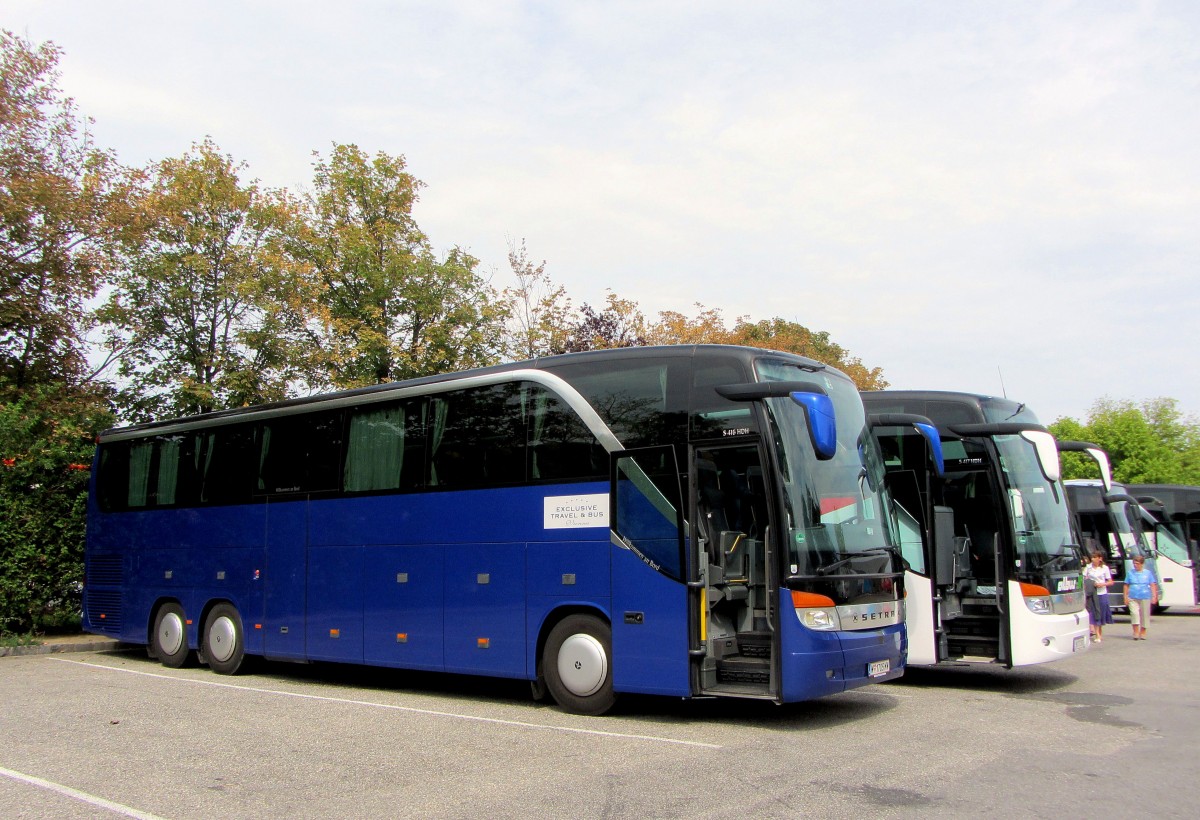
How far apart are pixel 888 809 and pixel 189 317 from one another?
20.1 meters

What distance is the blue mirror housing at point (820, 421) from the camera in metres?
8.66

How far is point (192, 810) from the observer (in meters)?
6.79

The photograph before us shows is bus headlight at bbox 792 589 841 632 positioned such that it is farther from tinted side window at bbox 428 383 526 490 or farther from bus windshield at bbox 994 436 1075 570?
bus windshield at bbox 994 436 1075 570

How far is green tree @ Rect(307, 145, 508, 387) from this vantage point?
23.6 meters

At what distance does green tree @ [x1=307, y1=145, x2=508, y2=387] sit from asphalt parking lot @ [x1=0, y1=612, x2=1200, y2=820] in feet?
37.0

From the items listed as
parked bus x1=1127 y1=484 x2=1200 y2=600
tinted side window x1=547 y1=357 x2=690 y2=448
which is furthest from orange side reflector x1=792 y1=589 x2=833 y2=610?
parked bus x1=1127 y1=484 x2=1200 y2=600

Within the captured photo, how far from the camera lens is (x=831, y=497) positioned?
966cm

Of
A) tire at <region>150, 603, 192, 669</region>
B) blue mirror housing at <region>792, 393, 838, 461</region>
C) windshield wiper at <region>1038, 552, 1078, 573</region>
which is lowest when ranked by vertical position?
tire at <region>150, 603, 192, 669</region>

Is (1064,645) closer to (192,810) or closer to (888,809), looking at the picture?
(888,809)

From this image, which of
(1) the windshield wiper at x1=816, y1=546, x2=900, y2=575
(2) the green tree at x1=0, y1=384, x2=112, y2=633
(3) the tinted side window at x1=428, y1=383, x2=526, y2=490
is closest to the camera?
(1) the windshield wiper at x1=816, y1=546, x2=900, y2=575

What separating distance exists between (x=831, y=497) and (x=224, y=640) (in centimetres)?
941

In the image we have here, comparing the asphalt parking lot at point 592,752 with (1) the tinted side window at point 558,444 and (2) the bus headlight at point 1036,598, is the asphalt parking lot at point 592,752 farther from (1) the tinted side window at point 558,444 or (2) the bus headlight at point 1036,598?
(1) the tinted side window at point 558,444

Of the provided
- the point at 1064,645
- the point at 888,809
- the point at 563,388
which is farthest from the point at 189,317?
the point at 888,809

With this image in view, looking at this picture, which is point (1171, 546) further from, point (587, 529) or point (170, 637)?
point (170, 637)
